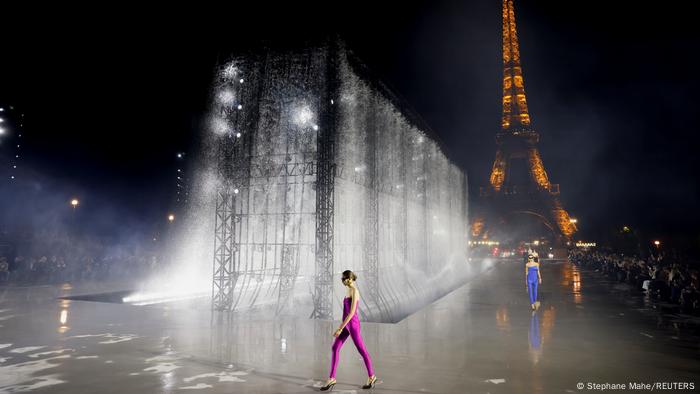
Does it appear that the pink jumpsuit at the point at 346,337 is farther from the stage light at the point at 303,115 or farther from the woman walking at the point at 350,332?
the stage light at the point at 303,115

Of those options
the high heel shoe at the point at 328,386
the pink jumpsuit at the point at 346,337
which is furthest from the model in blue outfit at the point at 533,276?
the high heel shoe at the point at 328,386

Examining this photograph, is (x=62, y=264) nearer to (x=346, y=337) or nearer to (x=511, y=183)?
(x=346, y=337)

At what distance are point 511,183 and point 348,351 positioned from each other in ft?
237

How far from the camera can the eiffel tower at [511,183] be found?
6775cm

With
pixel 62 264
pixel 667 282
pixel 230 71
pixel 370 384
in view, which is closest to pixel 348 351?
pixel 370 384

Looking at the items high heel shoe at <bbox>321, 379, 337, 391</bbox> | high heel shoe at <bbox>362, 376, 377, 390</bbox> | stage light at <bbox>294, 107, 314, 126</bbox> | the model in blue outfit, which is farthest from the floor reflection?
the model in blue outfit

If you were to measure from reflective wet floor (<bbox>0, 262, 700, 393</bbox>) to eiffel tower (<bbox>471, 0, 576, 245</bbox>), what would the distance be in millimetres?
59056

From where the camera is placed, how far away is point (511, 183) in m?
73.8

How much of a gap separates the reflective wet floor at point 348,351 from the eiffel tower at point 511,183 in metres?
59.1

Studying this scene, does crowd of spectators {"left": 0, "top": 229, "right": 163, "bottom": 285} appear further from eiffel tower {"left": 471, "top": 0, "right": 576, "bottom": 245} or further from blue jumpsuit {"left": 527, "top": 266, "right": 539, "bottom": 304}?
eiffel tower {"left": 471, "top": 0, "right": 576, "bottom": 245}

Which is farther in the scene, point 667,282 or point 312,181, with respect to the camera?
point 312,181

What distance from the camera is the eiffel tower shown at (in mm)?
67750

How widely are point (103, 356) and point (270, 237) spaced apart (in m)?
16.7

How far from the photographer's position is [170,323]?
32.7ft
